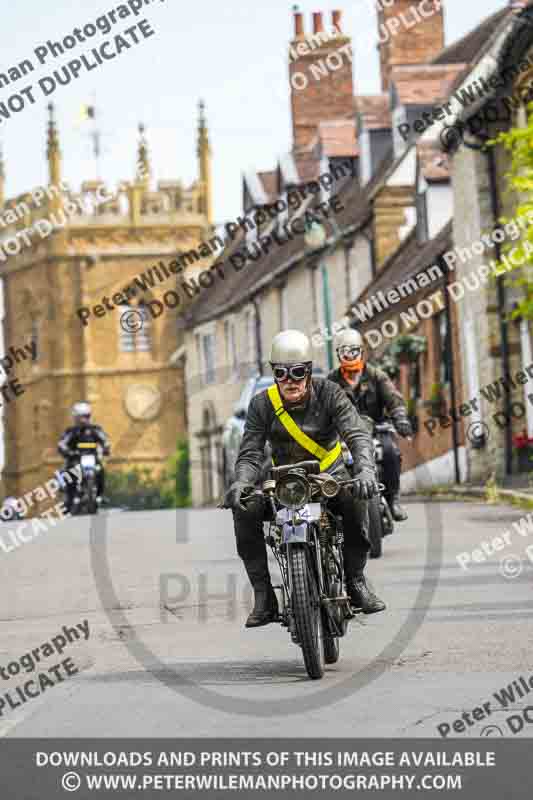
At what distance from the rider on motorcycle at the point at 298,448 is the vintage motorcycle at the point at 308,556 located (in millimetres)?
110

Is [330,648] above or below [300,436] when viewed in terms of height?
below

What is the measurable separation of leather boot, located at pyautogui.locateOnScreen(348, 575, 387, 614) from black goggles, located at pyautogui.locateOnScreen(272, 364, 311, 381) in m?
1.10

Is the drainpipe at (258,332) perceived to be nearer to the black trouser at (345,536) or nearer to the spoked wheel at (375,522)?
the spoked wheel at (375,522)

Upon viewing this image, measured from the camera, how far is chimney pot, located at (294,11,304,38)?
192 ft

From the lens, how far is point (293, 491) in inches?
346

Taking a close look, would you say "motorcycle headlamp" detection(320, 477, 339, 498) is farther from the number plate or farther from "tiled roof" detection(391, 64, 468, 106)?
"tiled roof" detection(391, 64, 468, 106)

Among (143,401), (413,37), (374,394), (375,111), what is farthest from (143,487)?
(374,394)

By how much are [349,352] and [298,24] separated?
4639 centimetres

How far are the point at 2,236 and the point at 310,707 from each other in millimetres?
106128

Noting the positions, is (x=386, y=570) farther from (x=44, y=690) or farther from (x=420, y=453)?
(x=420, y=453)

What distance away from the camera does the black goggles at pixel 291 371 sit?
29.8ft

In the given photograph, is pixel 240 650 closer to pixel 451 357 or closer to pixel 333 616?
pixel 333 616

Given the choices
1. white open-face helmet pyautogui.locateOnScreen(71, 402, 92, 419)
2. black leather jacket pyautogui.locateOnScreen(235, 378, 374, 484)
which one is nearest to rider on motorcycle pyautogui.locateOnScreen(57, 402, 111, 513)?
white open-face helmet pyautogui.locateOnScreen(71, 402, 92, 419)
